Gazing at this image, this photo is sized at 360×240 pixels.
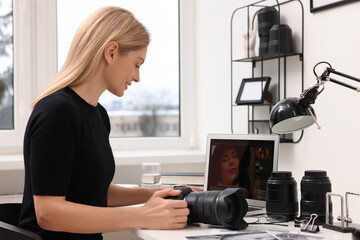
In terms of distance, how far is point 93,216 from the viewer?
4.44 feet

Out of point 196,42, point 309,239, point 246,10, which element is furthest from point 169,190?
point 196,42

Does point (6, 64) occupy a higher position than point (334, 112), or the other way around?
point (6, 64)

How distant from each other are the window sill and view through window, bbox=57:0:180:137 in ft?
0.82

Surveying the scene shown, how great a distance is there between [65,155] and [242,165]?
0.72 metres

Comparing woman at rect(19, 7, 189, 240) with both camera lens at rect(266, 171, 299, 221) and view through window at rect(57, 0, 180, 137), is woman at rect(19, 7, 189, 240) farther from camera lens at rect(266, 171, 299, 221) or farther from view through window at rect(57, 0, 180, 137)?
view through window at rect(57, 0, 180, 137)

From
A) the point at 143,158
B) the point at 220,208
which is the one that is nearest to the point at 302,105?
the point at 220,208

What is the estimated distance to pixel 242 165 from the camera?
1831mm

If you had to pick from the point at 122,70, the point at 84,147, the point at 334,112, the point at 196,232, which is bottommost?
the point at 196,232

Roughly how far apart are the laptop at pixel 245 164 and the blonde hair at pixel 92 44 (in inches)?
23.6

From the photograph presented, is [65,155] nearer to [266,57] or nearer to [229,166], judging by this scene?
[229,166]

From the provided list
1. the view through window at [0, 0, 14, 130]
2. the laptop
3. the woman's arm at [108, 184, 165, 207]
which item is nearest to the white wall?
the laptop

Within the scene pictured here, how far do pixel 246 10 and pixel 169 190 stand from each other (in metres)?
1.49

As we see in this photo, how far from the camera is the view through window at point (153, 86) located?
3160mm

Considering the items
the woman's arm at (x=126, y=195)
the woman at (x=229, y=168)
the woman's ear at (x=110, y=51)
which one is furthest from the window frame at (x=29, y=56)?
the woman's ear at (x=110, y=51)
